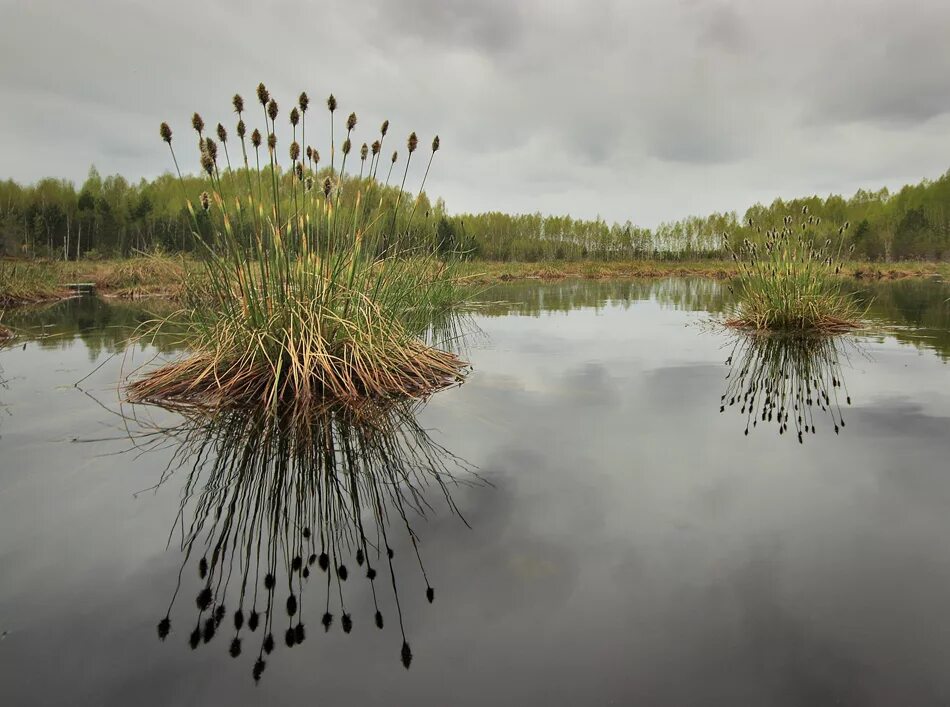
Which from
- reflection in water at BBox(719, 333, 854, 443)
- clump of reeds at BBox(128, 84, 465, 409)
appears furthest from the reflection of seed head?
reflection in water at BBox(719, 333, 854, 443)

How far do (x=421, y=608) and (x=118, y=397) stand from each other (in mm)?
2608

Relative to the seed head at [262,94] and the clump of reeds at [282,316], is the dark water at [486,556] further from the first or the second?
the seed head at [262,94]

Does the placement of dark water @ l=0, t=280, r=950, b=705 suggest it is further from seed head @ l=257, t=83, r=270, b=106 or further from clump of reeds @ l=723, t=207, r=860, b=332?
clump of reeds @ l=723, t=207, r=860, b=332

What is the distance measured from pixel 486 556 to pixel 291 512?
0.56 m

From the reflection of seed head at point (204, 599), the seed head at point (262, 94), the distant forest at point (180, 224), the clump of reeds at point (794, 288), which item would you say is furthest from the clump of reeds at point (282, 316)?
the distant forest at point (180, 224)

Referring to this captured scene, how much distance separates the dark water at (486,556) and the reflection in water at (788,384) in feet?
0.16

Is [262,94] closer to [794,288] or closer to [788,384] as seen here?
[788,384]

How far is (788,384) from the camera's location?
2957 mm

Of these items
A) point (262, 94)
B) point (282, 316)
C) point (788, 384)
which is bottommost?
point (788, 384)

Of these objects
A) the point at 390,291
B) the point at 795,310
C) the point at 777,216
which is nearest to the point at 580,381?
the point at 390,291

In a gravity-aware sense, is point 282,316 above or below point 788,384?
above

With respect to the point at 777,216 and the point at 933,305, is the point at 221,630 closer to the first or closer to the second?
the point at 933,305

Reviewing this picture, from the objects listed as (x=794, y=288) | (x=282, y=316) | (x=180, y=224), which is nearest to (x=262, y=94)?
(x=282, y=316)

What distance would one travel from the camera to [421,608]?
101cm
